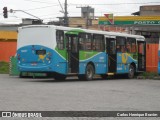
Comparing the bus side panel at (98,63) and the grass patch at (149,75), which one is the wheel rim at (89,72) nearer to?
the bus side panel at (98,63)

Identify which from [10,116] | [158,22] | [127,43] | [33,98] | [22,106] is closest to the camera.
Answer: [10,116]

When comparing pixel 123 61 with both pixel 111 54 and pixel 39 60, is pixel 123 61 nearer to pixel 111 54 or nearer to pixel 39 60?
pixel 111 54

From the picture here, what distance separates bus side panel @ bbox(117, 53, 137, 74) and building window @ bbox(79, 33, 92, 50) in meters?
3.33

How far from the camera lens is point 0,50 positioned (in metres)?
44.8

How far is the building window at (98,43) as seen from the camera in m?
26.4

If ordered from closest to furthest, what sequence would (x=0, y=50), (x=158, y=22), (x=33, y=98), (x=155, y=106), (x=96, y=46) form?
(x=155, y=106) → (x=33, y=98) → (x=96, y=46) → (x=158, y=22) → (x=0, y=50)

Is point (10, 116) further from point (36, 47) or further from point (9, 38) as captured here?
point (9, 38)

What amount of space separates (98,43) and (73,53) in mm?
2789

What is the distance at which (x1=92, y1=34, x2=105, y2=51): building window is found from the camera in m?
26.4

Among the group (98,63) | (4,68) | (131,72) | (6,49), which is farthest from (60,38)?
(6,49)

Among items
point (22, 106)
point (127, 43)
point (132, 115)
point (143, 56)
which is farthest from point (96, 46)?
point (132, 115)

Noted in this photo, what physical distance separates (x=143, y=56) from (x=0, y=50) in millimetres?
18172

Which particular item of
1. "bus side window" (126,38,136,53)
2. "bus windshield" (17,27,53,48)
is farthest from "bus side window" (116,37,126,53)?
"bus windshield" (17,27,53,48)

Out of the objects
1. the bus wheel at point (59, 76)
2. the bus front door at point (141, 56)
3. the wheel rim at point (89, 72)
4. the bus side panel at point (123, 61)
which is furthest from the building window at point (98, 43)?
the bus front door at point (141, 56)
